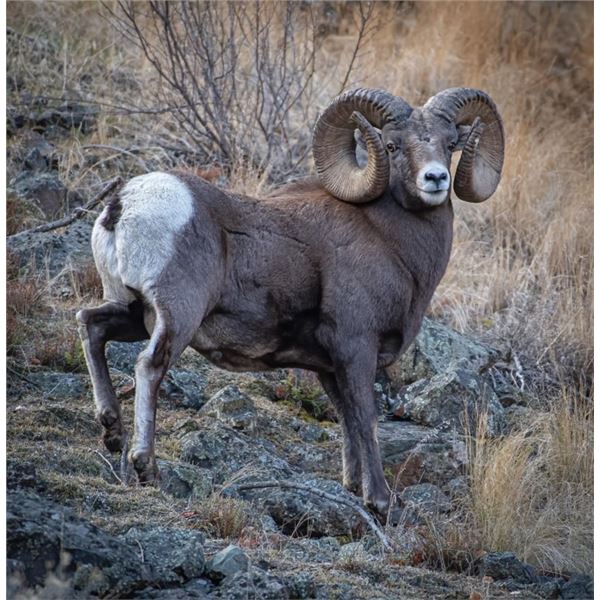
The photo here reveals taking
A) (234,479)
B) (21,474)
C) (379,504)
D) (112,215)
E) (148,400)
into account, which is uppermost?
(112,215)

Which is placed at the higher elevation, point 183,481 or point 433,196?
point 433,196

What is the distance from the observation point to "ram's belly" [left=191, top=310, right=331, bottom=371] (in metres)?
6.91

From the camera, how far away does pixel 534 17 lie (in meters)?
17.7

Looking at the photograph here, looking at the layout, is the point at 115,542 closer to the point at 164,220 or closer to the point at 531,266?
the point at 164,220

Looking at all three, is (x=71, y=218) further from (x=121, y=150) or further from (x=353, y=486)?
(x=353, y=486)

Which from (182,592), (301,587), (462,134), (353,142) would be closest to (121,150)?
(353,142)

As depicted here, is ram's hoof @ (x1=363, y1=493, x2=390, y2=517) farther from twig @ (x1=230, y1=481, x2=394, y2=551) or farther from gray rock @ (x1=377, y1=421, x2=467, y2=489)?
gray rock @ (x1=377, y1=421, x2=467, y2=489)

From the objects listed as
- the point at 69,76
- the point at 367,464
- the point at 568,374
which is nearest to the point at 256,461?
the point at 367,464

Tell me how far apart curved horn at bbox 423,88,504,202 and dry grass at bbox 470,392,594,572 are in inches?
63.2

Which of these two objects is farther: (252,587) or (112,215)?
(112,215)

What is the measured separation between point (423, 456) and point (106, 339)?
2.53 metres

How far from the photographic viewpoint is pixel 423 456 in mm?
8102

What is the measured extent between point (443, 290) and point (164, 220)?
5.09m

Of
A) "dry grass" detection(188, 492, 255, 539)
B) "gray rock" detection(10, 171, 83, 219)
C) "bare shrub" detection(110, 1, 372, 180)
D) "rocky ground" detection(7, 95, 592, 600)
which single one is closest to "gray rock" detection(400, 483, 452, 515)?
"rocky ground" detection(7, 95, 592, 600)
